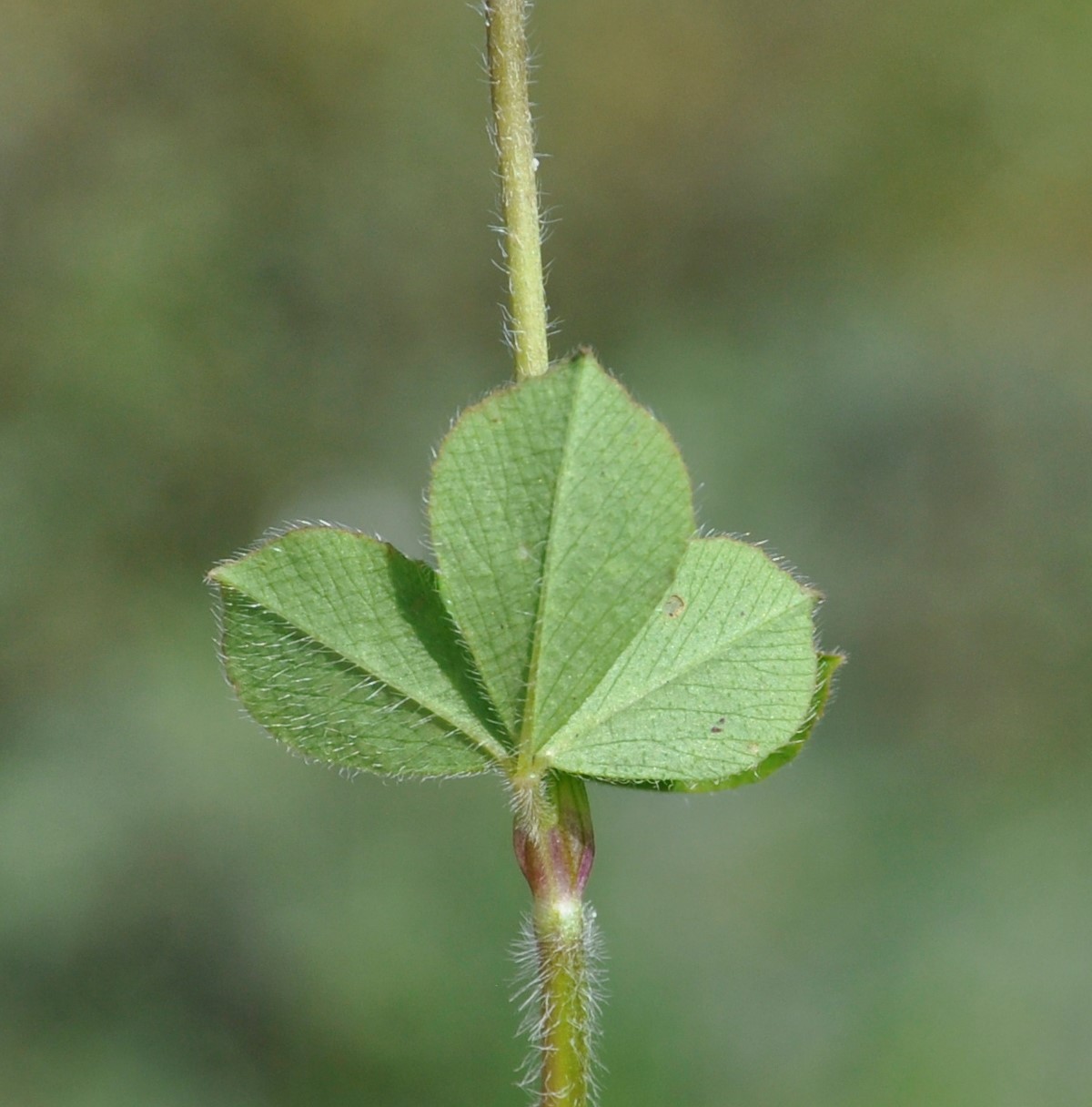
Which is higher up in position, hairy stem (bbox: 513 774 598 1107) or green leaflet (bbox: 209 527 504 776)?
green leaflet (bbox: 209 527 504 776)

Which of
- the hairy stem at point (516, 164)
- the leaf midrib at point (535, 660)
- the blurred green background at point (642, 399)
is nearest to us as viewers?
the hairy stem at point (516, 164)

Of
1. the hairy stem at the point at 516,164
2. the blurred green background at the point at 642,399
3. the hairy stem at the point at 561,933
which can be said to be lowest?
the hairy stem at the point at 561,933

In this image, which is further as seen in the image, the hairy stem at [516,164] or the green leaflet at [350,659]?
the green leaflet at [350,659]

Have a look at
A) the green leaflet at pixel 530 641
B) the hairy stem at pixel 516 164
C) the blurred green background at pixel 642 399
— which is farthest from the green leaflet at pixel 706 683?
the blurred green background at pixel 642 399

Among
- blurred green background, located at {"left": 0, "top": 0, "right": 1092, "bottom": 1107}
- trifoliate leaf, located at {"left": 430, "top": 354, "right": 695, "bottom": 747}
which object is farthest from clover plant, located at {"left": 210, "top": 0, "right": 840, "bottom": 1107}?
blurred green background, located at {"left": 0, "top": 0, "right": 1092, "bottom": 1107}

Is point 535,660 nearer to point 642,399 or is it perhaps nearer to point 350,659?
point 350,659

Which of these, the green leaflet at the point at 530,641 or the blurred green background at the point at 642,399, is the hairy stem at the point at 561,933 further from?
the blurred green background at the point at 642,399

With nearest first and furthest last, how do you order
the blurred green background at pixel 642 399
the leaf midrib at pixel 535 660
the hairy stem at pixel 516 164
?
1. the hairy stem at pixel 516 164
2. the leaf midrib at pixel 535 660
3. the blurred green background at pixel 642 399

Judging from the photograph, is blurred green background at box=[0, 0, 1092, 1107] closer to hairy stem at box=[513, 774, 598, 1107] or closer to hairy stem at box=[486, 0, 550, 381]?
hairy stem at box=[513, 774, 598, 1107]

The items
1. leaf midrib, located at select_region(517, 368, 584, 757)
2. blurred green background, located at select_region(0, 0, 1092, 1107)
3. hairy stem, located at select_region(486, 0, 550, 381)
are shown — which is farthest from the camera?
blurred green background, located at select_region(0, 0, 1092, 1107)
